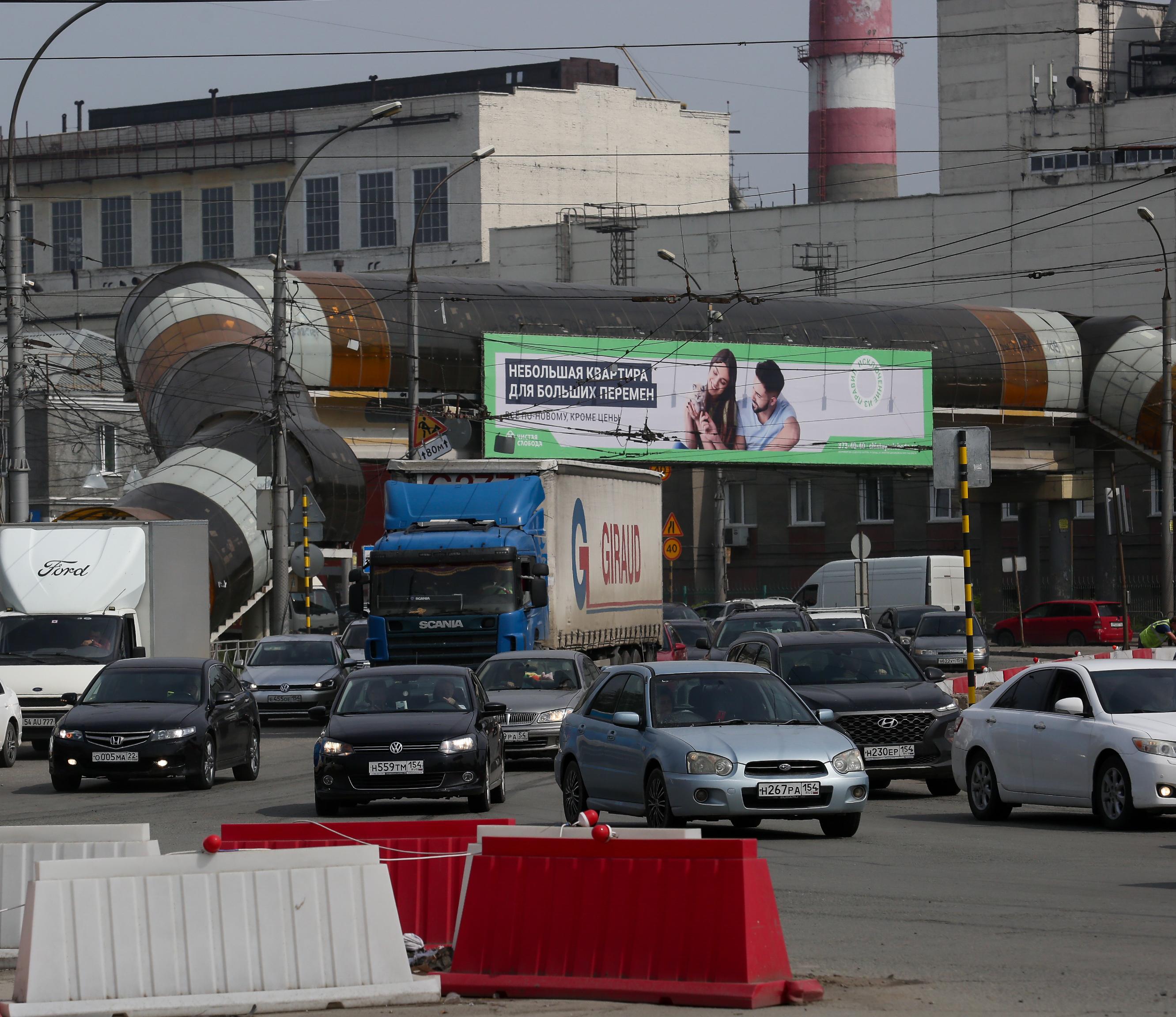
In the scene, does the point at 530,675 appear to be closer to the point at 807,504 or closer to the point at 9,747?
the point at 9,747

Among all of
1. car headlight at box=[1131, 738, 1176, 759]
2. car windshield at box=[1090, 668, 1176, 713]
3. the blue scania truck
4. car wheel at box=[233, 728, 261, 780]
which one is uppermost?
the blue scania truck

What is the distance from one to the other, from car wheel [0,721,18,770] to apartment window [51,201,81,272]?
77.3 meters

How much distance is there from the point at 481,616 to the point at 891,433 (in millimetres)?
35668

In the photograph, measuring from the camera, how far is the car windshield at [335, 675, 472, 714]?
18.5 m

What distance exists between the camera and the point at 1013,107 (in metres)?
89.9

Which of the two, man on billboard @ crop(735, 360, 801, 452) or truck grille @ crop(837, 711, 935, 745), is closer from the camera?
truck grille @ crop(837, 711, 935, 745)

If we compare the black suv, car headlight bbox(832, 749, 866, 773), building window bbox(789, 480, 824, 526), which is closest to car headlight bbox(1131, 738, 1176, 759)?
car headlight bbox(832, 749, 866, 773)

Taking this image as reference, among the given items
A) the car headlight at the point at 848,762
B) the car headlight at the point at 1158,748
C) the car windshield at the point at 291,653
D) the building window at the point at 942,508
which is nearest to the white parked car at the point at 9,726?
the car windshield at the point at 291,653

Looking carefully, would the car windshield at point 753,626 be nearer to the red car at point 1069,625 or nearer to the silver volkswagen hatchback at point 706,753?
the silver volkswagen hatchback at point 706,753

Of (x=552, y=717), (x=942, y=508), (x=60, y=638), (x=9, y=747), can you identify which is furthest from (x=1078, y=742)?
(x=942, y=508)

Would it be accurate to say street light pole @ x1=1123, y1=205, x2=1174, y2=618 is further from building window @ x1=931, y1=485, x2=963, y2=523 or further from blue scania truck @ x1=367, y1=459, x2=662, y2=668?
building window @ x1=931, y1=485, x2=963, y2=523

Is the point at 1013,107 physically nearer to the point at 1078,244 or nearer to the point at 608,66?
the point at 1078,244

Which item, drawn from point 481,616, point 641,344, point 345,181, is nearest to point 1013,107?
point 345,181

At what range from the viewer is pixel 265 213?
94688 mm
